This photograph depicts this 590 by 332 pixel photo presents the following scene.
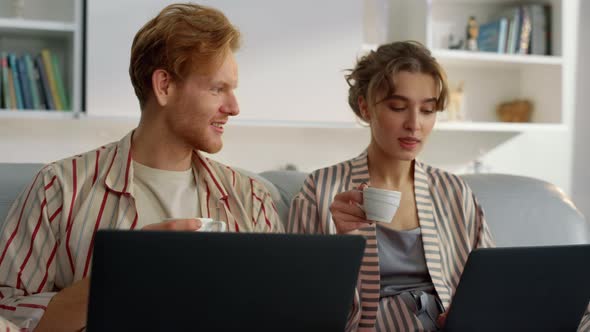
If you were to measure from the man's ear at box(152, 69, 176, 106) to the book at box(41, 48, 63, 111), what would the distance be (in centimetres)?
158

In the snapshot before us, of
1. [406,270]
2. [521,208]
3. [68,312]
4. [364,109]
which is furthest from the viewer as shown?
[521,208]

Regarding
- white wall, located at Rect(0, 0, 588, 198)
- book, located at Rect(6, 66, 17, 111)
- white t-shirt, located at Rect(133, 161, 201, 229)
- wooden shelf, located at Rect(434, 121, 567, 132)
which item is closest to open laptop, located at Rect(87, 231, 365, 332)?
white t-shirt, located at Rect(133, 161, 201, 229)

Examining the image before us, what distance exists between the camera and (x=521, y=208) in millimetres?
2295

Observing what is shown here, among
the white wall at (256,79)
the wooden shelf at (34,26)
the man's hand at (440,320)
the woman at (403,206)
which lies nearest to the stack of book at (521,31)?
the white wall at (256,79)

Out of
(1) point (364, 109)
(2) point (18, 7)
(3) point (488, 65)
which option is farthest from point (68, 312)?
(3) point (488, 65)

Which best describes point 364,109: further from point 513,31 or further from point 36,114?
point 513,31

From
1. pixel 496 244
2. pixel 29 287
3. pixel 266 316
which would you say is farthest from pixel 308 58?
pixel 266 316

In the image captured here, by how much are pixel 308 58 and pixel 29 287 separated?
2047 millimetres

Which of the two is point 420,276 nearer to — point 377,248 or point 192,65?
point 377,248

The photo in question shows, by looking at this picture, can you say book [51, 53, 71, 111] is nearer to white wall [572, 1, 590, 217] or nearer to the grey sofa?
the grey sofa

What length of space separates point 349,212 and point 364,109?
558 mm

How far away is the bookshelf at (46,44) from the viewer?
10.1 ft

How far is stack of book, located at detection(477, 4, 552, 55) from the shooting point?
3.74 m

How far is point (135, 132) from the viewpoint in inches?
68.2
